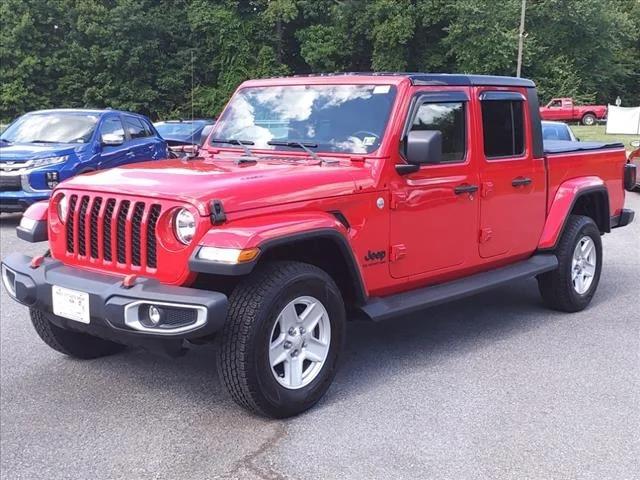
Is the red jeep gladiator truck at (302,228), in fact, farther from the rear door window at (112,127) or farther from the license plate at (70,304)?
the rear door window at (112,127)

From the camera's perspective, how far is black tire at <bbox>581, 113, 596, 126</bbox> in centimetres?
4978

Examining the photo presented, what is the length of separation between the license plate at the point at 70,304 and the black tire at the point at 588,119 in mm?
50549

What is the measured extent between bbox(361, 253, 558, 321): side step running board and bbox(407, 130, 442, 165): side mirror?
2.99 feet

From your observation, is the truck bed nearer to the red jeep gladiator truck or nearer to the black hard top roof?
the red jeep gladiator truck

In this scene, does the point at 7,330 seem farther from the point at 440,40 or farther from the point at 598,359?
the point at 440,40

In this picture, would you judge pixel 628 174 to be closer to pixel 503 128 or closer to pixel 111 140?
pixel 503 128

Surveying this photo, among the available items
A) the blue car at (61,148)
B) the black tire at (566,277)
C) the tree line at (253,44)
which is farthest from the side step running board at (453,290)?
the tree line at (253,44)

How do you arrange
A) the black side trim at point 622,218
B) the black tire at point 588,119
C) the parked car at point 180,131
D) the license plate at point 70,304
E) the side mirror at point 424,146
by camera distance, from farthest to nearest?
the black tire at point 588,119, the parked car at point 180,131, the black side trim at point 622,218, the side mirror at point 424,146, the license plate at point 70,304

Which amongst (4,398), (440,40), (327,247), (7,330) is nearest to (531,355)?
(327,247)

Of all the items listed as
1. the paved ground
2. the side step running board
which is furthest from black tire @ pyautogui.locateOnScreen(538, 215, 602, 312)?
the paved ground

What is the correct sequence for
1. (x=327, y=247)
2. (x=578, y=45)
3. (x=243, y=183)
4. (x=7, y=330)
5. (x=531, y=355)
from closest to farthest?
(x=243, y=183)
(x=327, y=247)
(x=531, y=355)
(x=7, y=330)
(x=578, y=45)

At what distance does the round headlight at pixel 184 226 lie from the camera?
12.3ft

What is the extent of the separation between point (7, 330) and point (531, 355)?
3.97 meters

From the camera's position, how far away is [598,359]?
5.10m
